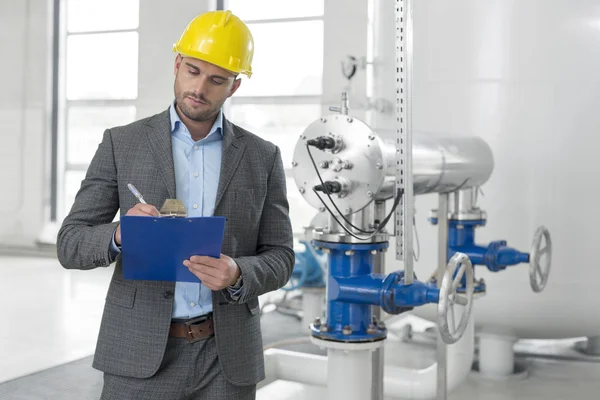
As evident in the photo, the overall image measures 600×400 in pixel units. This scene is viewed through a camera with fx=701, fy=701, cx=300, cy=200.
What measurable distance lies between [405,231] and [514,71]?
5.11ft

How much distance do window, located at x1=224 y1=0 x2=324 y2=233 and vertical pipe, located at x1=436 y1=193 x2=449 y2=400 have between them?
3133 millimetres

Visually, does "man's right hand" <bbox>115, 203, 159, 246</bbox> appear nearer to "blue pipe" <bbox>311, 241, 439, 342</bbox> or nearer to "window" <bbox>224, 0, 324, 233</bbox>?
"blue pipe" <bbox>311, 241, 439, 342</bbox>

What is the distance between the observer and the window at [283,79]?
5.62 m

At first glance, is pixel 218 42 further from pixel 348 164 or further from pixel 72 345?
pixel 72 345

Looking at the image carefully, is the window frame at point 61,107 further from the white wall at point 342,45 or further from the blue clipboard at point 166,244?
the blue clipboard at point 166,244

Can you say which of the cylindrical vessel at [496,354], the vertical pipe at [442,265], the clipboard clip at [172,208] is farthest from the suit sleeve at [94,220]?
the cylindrical vessel at [496,354]

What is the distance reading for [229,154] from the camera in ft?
4.41

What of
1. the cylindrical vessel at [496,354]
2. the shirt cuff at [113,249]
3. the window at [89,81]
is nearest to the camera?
the shirt cuff at [113,249]

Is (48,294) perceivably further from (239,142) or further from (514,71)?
(239,142)

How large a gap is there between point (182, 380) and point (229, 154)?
16.8 inches

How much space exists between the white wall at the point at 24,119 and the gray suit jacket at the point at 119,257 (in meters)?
4.92

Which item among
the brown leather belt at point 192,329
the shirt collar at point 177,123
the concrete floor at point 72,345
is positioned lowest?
the concrete floor at point 72,345

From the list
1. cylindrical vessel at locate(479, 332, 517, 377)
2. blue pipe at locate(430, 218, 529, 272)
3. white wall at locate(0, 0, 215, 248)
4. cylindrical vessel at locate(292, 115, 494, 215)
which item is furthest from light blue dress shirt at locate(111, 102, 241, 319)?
white wall at locate(0, 0, 215, 248)

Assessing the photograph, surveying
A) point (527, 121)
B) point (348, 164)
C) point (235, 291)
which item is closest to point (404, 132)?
point (348, 164)
